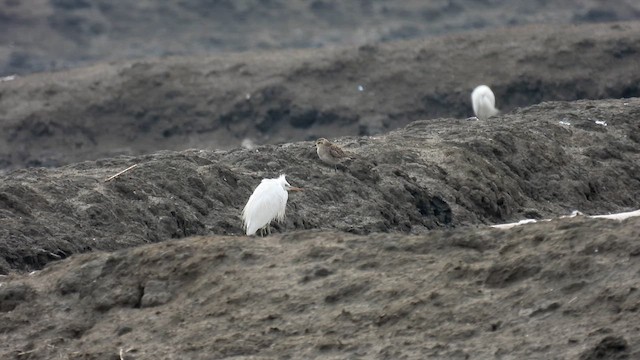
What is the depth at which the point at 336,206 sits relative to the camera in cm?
1238

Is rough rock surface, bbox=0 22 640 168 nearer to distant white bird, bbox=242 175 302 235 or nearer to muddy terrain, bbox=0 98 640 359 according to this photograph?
muddy terrain, bbox=0 98 640 359

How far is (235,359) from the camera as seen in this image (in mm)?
7543

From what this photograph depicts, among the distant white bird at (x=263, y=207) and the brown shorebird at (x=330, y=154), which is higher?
the distant white bird at (x=263, y=207)

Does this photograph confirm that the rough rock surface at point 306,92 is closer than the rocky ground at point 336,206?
No

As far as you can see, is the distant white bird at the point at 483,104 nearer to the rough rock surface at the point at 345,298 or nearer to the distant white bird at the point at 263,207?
the distant white bird at the point at 263,207

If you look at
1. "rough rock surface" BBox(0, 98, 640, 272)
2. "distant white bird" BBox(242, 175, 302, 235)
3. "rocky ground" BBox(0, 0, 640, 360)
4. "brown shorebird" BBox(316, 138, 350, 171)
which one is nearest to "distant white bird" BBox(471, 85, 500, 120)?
"rocky ground" BBox(0, 0, 640, 360)

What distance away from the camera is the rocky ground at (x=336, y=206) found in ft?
25.2

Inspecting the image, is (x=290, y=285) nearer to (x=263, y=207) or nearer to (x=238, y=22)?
(x=263, y=207)

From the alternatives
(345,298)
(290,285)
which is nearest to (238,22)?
(290,285)

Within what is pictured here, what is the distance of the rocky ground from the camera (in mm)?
7691

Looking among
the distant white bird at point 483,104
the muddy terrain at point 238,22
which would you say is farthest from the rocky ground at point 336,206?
the muddy terrain at point 238,22

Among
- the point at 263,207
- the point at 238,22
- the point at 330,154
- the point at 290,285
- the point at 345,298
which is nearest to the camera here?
the point at 345,298

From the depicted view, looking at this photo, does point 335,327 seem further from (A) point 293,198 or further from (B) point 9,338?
(A) point 293,198

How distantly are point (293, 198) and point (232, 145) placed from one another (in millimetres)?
13708
